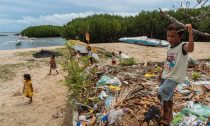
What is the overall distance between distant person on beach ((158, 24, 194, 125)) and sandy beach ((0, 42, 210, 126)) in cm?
415

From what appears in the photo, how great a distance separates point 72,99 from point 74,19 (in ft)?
73.8

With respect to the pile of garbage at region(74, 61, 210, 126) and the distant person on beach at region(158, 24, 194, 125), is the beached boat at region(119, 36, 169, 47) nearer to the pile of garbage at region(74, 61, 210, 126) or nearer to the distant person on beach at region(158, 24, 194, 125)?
the pile of garbage at region(74, 61, 210, 126)

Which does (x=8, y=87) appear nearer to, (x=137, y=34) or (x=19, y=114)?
(x=19, y=114)

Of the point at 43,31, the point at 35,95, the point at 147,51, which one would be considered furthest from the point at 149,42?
the point at 43,31

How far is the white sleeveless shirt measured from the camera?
5.15m

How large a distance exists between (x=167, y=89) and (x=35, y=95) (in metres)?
7.45

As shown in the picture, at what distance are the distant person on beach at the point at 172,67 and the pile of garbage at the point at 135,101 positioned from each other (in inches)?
9.5

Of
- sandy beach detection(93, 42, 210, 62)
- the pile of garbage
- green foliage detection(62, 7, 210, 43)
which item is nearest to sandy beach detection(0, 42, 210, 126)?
sandy beach detection(93, 42, 210, 62)

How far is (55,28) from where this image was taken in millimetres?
51750

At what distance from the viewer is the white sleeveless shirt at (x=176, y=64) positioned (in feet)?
16.9

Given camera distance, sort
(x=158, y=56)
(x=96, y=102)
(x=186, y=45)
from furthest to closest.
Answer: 1. (x=158, y=56)
2. (x=96, y=102)
3. (x=186, y=45)

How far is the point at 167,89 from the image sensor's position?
5.33m

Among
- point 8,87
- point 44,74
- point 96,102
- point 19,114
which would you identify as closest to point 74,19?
point 44,74

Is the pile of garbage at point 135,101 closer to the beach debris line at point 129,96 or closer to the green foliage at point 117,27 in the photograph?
the beach debris line at point 129,96
